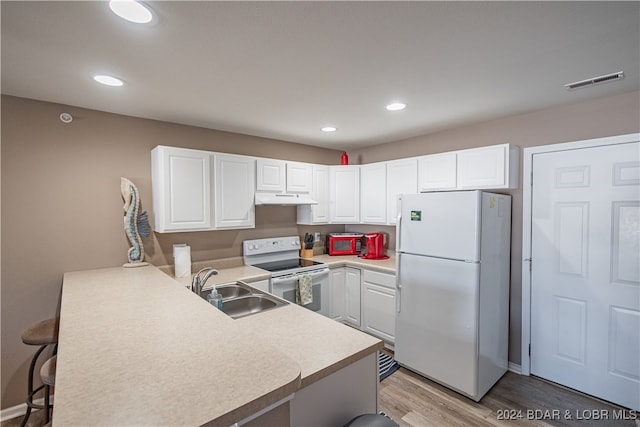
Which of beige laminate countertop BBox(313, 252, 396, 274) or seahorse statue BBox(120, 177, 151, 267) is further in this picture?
beige laminate countertop BBox(313, 252, 396, 274)

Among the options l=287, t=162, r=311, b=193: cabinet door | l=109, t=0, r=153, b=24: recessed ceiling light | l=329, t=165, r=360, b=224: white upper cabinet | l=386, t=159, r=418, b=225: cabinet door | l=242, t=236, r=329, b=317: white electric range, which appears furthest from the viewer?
l=329, t=165, r=360, b=224: white upper cabinet

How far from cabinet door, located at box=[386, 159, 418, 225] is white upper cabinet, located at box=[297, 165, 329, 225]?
0.79 m

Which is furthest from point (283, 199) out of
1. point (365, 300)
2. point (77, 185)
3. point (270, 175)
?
point (77, 185)

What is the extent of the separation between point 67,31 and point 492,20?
1971 mm

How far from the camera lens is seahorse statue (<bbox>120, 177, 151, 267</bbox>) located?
2.53 m

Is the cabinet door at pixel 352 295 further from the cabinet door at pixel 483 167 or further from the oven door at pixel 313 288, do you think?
the cabinet door at pixel 483 167

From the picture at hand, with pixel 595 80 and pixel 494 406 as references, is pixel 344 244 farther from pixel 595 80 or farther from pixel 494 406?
pixel 595 80

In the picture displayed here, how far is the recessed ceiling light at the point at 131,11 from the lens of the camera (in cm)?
120

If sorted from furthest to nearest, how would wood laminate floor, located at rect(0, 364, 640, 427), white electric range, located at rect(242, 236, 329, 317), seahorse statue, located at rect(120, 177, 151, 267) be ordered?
white electric range, located at rect(242, 236, 329, 317)
seahorse statue, located at rect(120, 177, 151, 267)
wood laminate floor, located at rect(0, 364, 640, 427)

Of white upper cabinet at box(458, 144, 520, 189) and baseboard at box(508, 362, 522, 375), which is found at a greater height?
white upper cabinet at box(458, 144, 520, 189)

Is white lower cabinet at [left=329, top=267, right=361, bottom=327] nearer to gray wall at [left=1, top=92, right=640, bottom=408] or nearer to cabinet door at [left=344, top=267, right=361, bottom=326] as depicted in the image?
cabinet door at [left=344, top=267, right=361, bottom=326]

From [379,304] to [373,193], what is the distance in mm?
1335

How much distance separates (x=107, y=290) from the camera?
188 centimetres

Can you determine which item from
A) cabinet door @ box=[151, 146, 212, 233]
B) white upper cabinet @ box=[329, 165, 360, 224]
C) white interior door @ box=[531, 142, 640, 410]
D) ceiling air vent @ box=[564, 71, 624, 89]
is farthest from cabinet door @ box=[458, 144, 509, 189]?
cabinet door @ box=[151, 146, 212, 233]
